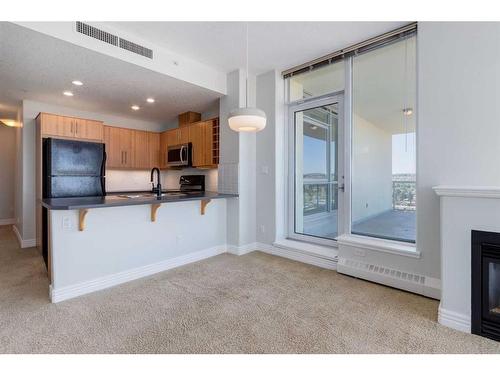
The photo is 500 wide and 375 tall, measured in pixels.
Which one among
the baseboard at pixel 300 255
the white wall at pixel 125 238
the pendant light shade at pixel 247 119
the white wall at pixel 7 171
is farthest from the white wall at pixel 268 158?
the white wall at pixel 7 171

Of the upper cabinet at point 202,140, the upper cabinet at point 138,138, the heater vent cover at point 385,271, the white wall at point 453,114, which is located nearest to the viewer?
the white wall at point 453,114

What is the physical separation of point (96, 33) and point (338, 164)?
10.3ft

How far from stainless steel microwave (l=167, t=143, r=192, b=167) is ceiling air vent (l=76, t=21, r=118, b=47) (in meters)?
2.13

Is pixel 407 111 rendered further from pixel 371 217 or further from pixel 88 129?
pixel 88 129

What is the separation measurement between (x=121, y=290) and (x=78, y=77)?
2.64 meters

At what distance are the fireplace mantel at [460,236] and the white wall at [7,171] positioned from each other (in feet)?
27.4

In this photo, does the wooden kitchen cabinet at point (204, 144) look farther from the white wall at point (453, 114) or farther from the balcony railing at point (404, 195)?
the white wall at point (453, 114)

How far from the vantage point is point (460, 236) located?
1.97m

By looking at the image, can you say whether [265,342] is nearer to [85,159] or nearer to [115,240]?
[115,240]

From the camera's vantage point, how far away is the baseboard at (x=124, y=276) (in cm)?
244

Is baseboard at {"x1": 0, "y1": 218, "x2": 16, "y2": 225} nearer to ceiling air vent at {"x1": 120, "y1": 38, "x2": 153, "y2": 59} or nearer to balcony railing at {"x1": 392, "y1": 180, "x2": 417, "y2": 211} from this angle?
ceiling air vent at {"x1": 120, "y1": 38, "x2": 153, "y2": 59}

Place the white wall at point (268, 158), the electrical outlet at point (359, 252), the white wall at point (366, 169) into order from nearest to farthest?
the electrical outlet at point (359, 252), the white wall at point (366, 169), the white wall at point (268, 158)

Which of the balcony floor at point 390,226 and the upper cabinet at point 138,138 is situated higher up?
the upper cabinet at point 138,138
